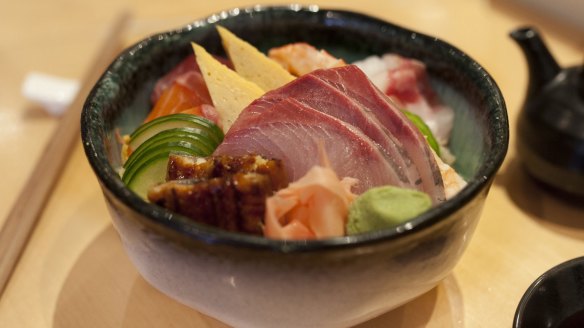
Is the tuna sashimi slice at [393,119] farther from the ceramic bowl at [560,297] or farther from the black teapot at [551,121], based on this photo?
the black teapot at [551,121]

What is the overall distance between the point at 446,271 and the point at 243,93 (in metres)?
0.53

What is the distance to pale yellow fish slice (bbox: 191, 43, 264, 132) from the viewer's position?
47.5 inches

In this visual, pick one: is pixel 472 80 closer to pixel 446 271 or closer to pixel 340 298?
pixel 446 271

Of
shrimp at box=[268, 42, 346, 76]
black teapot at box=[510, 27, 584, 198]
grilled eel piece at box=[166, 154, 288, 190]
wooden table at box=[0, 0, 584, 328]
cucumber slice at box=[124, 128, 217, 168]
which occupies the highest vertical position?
shrimp at box=[268, 42, 346, 76]

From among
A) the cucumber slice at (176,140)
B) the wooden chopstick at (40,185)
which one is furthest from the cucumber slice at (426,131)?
the wooden chopstick at (40,185)

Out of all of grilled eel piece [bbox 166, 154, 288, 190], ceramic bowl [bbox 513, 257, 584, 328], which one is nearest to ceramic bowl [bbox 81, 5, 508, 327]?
grilled eel piece [bbox 166, 154, 288, 190]

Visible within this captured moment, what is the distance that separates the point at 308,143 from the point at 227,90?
29 centimetres

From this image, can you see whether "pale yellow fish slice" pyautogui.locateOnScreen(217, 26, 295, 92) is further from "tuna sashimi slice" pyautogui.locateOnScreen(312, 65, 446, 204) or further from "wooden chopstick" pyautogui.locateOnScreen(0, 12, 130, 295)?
"wooden chopstick" pyautogui.locateOnScreen(0, 12, 130, 295)

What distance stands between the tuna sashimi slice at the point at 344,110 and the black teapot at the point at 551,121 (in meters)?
0.59

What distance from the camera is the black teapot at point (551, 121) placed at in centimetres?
142

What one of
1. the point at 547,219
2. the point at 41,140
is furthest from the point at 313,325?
the point at 41,140

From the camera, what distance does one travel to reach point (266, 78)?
1.30 metres

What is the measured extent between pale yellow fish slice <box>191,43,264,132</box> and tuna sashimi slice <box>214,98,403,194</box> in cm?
15

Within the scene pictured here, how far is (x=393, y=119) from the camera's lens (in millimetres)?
1072
